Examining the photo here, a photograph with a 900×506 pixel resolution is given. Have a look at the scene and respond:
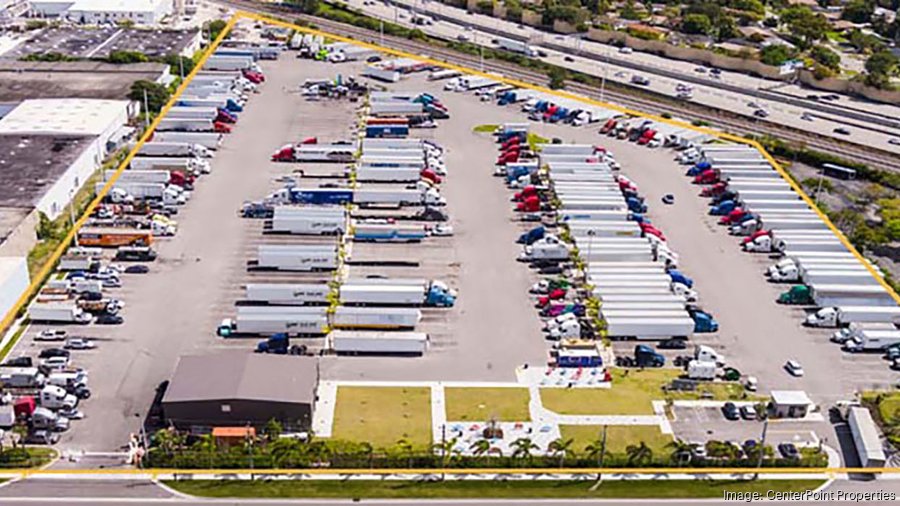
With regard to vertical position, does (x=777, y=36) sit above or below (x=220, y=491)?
above

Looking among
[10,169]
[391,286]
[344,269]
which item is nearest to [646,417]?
[391,286]

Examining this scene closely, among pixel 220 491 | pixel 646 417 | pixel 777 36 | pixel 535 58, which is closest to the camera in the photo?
pixel 220 491

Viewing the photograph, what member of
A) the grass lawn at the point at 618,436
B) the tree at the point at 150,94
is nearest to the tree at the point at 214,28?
the tree at the point at 150,94

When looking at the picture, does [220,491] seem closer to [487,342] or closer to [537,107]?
[487,342]

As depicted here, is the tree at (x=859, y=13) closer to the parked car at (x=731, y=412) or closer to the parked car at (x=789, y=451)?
the parked car at (x=731, y=412)

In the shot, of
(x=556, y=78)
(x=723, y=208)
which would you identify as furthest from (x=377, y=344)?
(x=556, y=78)

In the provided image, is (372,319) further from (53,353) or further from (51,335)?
(51,335)

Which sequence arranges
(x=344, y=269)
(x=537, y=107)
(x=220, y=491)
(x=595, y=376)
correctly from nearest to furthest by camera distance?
1. (x=220, y=491)
2. (x=595, y=376)
3. (x=344, y=269)
4. (x=537, y=107)

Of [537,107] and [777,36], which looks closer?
[537,107]
